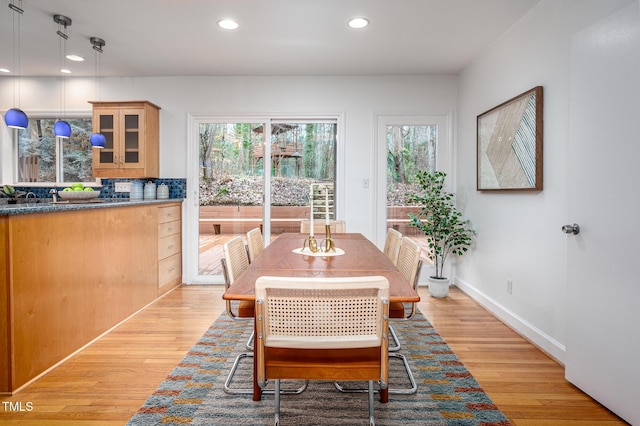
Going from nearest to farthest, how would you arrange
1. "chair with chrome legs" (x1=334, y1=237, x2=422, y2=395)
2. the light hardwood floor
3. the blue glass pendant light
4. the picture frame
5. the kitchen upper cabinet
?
the light hardwood floor → "chair with chrome legs" (x1=334, y1=237, x2=422, y2=395) → the picture frame → the blue glass pendant light → the kitchen upper cabinet

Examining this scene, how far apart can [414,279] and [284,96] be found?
315cm

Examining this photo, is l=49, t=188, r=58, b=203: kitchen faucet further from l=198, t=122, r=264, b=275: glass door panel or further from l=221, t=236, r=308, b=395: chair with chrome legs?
l=221, t=236, r=308, b=395: chair with chrome legs

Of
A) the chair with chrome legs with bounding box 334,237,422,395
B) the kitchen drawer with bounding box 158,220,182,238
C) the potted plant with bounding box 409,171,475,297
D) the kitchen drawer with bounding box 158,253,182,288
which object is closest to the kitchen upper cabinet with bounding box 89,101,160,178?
the kitchen drawer with bounding box 158,220,182,238

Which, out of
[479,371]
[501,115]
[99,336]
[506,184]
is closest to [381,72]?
[501,115]

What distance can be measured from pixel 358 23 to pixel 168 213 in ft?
9.12

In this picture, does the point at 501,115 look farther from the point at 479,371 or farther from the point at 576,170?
the point at 479,371

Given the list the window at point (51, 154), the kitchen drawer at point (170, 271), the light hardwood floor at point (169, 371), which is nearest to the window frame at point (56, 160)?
the window at point (51, 154)

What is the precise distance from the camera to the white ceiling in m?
2.77

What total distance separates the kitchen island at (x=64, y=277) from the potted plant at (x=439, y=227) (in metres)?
2.86

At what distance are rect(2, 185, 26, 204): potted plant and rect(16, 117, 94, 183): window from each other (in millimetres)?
324

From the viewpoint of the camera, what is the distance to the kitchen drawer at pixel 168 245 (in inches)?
155

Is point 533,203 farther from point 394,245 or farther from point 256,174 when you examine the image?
point 256,174

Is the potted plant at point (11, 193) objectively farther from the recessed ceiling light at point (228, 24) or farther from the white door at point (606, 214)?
the white door at point (606, 214)

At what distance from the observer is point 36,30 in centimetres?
318
